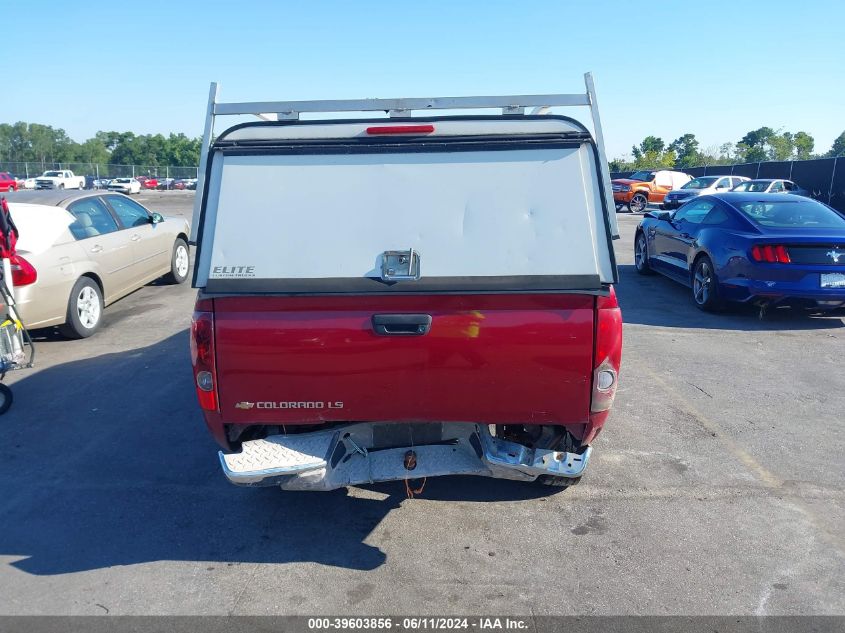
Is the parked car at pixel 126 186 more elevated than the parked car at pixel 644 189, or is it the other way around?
the parked car at pixel 644 189

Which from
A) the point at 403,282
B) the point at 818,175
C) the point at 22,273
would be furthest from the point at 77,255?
the point at 818,175

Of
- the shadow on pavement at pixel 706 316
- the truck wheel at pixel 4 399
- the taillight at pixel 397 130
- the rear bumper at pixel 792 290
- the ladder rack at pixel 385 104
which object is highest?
the ladder rack at pixel 385 104

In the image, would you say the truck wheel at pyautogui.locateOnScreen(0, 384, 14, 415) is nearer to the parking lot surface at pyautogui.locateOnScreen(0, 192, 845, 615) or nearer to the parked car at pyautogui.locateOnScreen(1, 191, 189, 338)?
the parking lot surface at pyautogui.locateOnScreen(0, 192, 845, 615)

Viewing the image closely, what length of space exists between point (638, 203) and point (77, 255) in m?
26.6

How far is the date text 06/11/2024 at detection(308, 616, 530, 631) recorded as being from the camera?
3062 mm

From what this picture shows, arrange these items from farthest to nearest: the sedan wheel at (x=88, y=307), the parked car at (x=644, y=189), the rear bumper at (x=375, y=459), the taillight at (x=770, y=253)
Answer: the parked car at (x=644, y=189) → the taillight at (x=770, y=253) → the sedan wheel at (x=88, y=307) → the rear bumper at (x=375, y=459)

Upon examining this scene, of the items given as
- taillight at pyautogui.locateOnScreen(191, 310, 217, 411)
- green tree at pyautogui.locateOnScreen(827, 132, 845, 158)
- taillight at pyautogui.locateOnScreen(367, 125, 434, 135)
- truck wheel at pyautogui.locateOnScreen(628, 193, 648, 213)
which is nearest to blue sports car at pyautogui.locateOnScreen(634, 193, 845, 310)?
taillight at pyautogui.locateOnScreen(367, 125, 434, 135)

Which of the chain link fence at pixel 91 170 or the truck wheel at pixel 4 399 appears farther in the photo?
the chain link fence at pixel 91 170

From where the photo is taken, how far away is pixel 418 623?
309cm

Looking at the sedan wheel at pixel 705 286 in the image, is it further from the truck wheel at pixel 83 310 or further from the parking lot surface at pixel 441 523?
the truck wheel at pixel 83 310

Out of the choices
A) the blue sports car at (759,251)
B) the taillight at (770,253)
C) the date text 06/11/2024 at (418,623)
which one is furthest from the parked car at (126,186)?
the date text 06/11/2024 at (418,623)

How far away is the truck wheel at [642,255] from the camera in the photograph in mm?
12114

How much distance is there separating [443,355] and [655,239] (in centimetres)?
911

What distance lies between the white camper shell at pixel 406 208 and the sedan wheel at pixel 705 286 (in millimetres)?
6200
